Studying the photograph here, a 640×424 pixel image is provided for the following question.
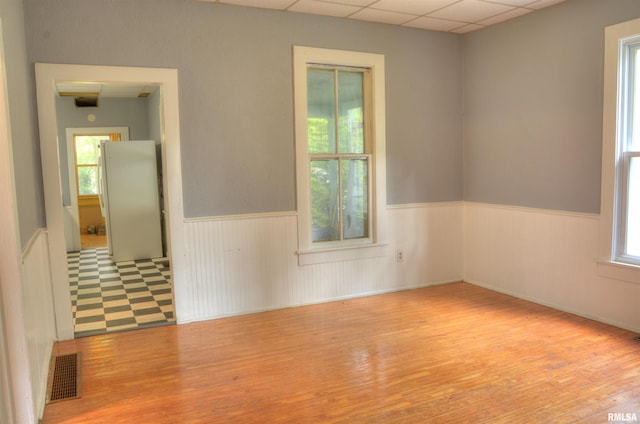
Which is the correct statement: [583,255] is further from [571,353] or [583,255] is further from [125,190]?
[125,190]

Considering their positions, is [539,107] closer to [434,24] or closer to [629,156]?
[629,156]

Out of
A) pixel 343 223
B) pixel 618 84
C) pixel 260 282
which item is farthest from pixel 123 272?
pixel 618 84

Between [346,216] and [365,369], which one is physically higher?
[346,216]

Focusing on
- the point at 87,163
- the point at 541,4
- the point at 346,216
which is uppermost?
the point at 541,4

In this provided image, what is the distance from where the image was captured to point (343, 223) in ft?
16.2

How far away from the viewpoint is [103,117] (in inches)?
337

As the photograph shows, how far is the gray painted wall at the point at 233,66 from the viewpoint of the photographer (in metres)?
3.84

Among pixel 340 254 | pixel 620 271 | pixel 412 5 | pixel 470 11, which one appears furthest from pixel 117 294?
pixel 620 271

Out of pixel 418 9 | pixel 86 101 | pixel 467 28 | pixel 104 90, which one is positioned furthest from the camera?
pixel 86 101

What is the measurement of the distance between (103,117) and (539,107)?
6997mm

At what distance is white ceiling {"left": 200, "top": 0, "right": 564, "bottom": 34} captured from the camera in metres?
4.22

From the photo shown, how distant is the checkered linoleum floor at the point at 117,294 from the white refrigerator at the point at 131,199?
224mm

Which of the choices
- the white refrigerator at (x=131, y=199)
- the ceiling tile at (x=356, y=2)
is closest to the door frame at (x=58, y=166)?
the ceiling tile at (x=356, y=2)

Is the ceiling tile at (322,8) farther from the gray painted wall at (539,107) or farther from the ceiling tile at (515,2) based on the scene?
the gray painted wall at (539,107)
